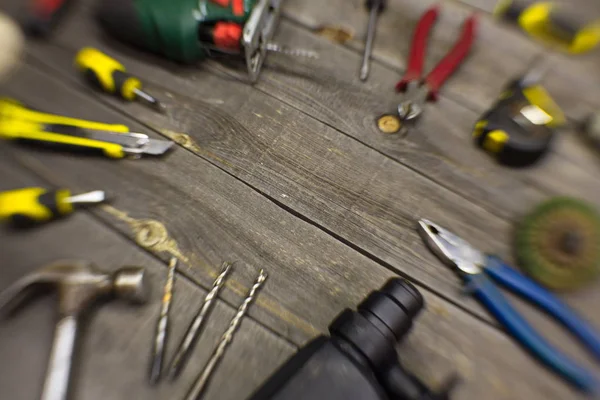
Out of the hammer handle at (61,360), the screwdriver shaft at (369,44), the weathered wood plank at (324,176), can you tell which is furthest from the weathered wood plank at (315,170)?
the hammer handle at (61,360)

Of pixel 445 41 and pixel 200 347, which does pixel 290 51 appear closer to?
pixel 445 41

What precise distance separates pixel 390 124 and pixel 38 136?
0.46 m

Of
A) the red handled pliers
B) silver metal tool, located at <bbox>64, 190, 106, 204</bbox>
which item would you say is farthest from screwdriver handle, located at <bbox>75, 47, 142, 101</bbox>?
the red handled pliers

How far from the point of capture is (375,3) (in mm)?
608

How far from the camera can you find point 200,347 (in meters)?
0.43

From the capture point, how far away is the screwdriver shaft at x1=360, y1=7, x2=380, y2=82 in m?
0.58

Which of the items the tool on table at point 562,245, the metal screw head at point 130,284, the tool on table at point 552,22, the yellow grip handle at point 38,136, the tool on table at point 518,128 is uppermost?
the tool on table at point 552,22

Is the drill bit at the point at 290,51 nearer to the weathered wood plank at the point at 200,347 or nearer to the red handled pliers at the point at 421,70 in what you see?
the red handled pliers at the point at 421,70

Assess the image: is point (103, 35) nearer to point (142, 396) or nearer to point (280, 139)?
point (280, 139)

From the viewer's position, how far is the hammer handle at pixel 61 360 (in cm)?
38

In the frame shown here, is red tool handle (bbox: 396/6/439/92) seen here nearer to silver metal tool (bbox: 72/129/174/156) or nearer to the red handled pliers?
the red handled pliers

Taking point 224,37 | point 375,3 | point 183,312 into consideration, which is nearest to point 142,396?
point 183,312

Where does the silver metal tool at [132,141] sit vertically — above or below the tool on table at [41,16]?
below

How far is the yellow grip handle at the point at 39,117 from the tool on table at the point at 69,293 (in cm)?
18
